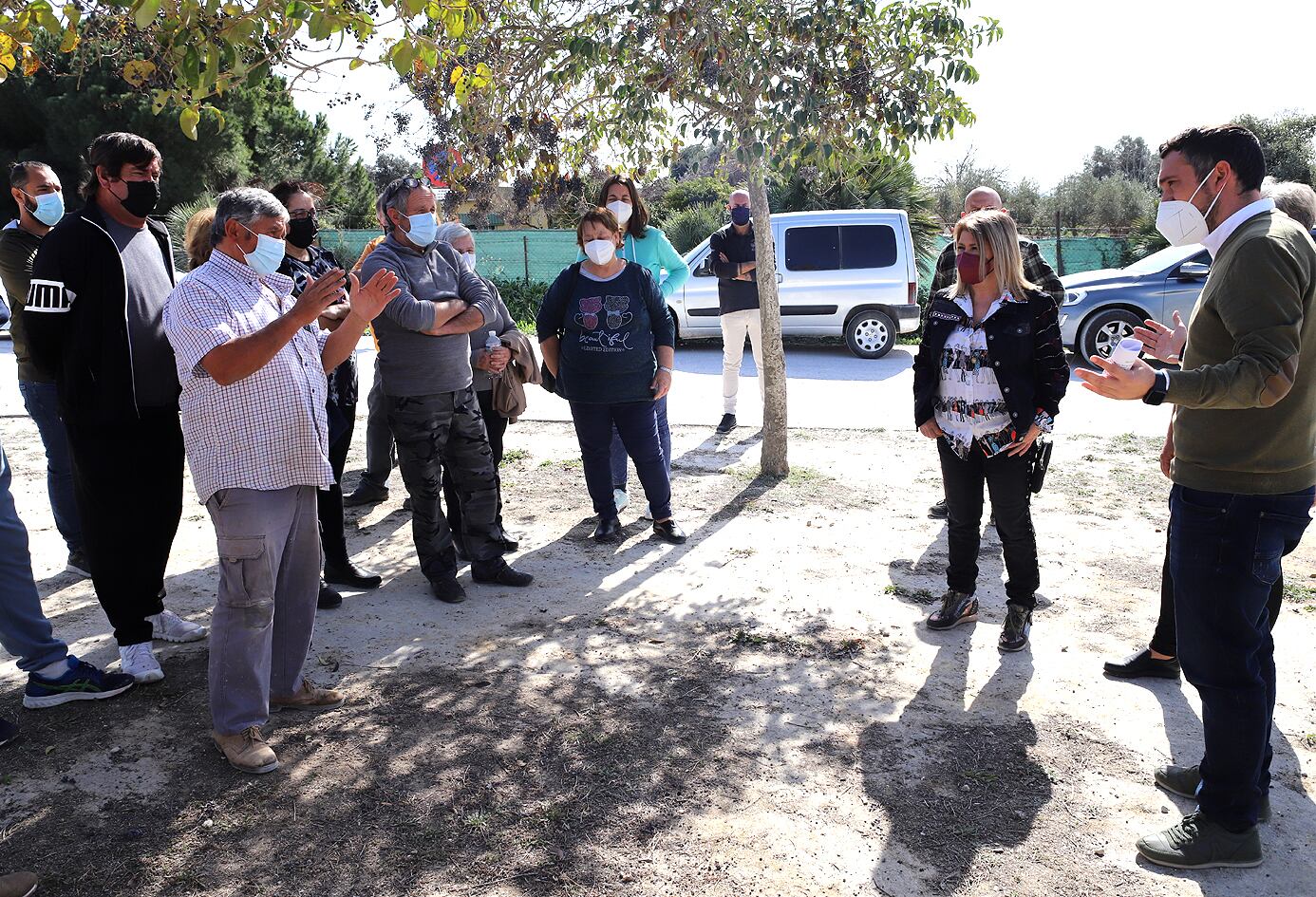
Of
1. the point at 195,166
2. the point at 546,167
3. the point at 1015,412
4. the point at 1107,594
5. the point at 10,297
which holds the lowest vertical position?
the point at 1107,594

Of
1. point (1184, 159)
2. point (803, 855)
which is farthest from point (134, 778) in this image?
point (1184, 159)

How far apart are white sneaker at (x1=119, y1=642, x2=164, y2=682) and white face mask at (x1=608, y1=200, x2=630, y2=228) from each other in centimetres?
383

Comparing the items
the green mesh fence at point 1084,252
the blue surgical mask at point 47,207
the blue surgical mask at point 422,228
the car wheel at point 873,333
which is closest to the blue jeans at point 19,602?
the blue surgical mask at point 47,207

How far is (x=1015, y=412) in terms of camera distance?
4.27 metres

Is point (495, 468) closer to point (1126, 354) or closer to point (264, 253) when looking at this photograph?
point (264, 253)

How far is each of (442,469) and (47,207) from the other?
86.3 inches

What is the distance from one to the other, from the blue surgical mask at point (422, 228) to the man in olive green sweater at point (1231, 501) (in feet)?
10.2

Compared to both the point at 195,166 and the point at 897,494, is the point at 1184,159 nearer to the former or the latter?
the point at 897,494

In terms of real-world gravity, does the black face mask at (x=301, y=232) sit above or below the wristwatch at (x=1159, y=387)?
above

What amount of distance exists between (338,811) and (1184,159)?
10.6 ft

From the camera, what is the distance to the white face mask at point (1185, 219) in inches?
121

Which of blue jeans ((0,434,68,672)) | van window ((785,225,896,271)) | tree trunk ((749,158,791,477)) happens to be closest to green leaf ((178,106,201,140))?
blue jeans ((0,434,68,672))

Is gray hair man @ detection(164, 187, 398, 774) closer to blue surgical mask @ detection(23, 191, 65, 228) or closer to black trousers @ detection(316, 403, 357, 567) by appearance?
black trousers @ detection(316, 403, 357, 567)

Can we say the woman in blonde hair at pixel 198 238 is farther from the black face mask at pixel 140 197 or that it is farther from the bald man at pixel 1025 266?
the bald man at pixel 1025 266
